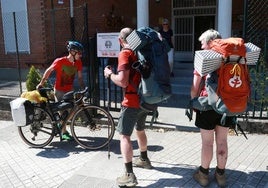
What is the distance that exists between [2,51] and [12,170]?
818 cm

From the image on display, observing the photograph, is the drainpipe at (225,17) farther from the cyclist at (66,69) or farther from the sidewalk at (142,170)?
the cyclist at (66,69)

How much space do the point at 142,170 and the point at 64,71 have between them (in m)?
2.10

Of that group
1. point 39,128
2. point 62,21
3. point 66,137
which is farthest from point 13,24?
point 66,137

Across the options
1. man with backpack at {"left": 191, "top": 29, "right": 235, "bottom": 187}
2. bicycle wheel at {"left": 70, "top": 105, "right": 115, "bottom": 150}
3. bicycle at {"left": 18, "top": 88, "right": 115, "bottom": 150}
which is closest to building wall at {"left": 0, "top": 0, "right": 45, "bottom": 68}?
bicycle wheel at {"left": 70, "top": 105, "right": 115, "bottom": 150}

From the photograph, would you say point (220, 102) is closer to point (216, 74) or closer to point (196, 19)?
point (216, 74)

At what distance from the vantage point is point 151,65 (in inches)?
150

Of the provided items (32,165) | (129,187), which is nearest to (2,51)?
(32,165)

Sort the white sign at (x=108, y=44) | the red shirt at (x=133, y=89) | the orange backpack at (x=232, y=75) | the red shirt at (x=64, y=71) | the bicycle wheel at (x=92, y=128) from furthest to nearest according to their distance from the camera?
the white sign at (x=108, y=44), the red shirt at (x=64, y=71), the bicycle wheel at (x=92, y=128), the red shirt at (x=133, y=89), the orange backpack at (x=232, y=75)

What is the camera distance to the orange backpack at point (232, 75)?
3537mm

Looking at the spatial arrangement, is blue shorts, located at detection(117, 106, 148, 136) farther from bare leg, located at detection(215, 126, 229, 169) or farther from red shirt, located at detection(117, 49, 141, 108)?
bare leg, located at detection(215, 126, 229, 169)

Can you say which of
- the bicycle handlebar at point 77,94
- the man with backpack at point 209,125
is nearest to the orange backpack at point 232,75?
the man with backpack at point 209,125

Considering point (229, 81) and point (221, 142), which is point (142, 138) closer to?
point (221, 142)

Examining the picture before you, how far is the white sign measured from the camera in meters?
6.38

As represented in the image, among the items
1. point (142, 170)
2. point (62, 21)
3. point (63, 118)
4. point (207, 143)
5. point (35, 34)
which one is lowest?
point (142, 170)
